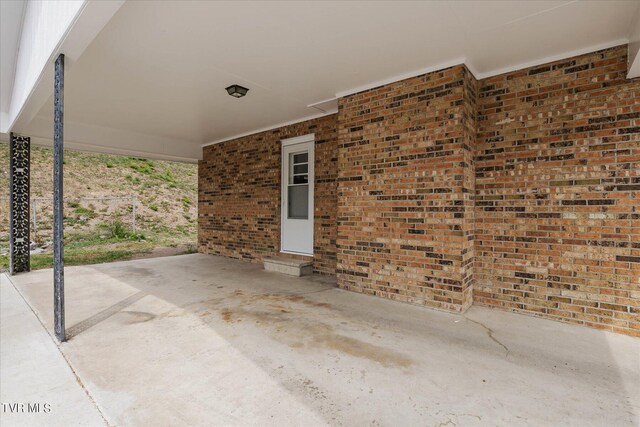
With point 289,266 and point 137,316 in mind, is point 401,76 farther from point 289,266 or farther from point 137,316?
point 137,316

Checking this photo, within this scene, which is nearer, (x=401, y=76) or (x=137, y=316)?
(x=137, y=316)

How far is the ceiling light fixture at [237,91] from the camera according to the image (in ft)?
14.5

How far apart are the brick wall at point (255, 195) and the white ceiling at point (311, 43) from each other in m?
1.30

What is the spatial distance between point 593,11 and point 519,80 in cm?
100

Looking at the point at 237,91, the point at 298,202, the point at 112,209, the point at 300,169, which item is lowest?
the point at 112,209

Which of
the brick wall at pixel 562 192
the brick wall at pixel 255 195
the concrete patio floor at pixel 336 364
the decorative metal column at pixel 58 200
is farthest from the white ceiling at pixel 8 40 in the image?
the brick wall at pixel 562 192

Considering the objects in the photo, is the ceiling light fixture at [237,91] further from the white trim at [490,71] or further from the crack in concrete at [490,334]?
the crack in concrete at [490,334]

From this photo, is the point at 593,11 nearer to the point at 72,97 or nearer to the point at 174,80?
the point at 174,80

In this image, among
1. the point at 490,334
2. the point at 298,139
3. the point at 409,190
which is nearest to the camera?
the point at 490,334

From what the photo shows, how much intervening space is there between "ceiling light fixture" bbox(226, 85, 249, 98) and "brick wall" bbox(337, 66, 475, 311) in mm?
1457

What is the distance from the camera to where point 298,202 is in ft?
21.2

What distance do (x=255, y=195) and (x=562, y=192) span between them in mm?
5623

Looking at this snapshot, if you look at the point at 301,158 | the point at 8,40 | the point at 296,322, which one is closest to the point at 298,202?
the point at 301,158

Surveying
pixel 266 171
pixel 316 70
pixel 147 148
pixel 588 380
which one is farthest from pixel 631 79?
pixel 147 148
